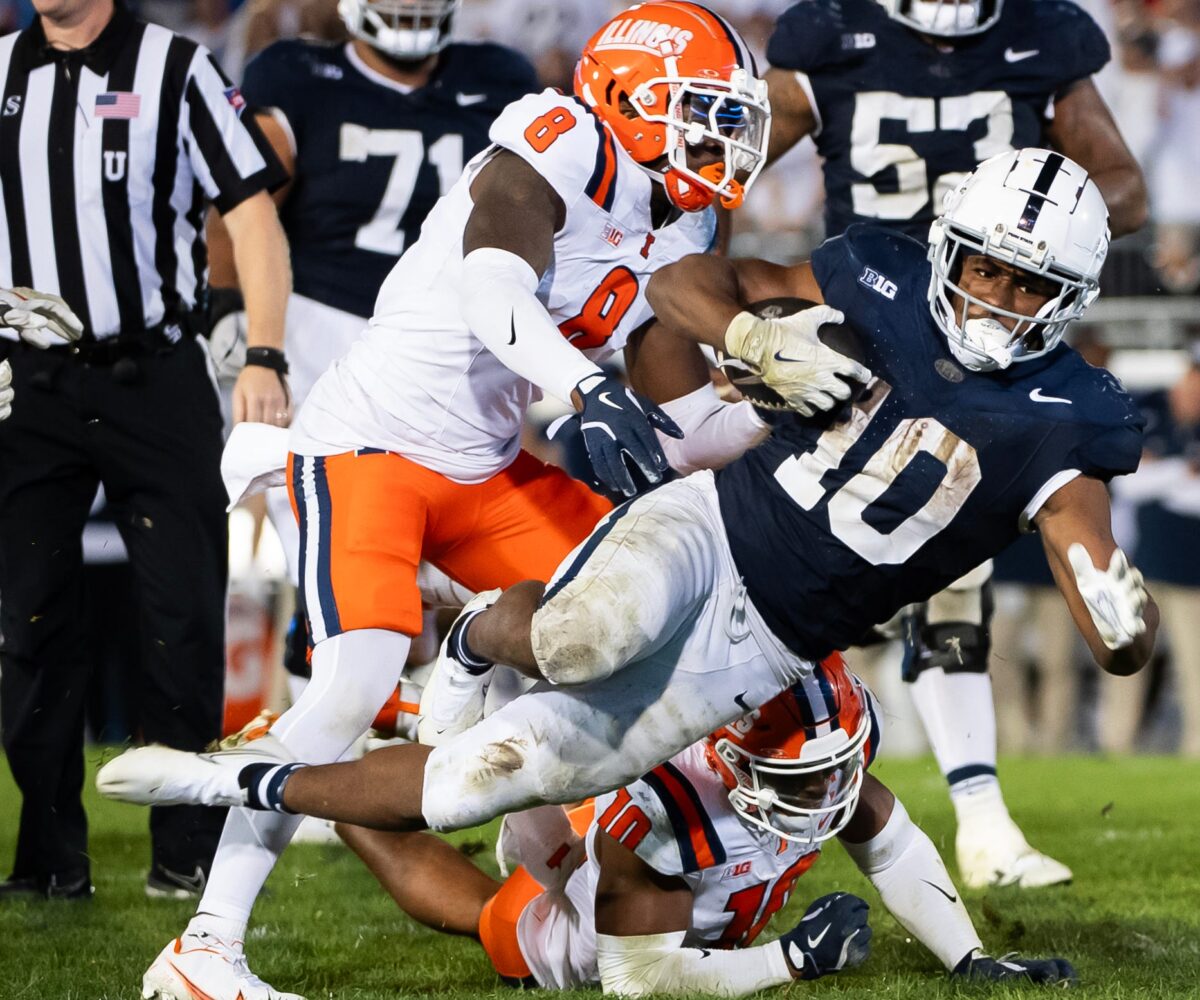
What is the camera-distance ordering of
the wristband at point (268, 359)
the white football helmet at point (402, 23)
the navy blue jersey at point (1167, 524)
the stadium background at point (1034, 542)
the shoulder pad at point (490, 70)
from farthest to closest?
the navy blue jersey at point (1167, 524) → the stadium background at point (1034, 542) → the shoulder pad at point (490, 70) → the white football helmet at point (402, 23) → the wristband at point (268, 359)

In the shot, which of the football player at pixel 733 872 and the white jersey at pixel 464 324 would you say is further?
the white jersey at pixel 464 324

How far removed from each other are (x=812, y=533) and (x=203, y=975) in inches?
50.8

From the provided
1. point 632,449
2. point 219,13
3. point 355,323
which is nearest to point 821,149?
point 355,323

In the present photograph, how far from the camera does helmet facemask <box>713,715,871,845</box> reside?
3.24 meters

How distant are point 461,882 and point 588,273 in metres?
1.24

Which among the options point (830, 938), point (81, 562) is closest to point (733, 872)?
point (830, 938)

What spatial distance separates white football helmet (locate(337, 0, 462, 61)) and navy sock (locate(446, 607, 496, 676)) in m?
2.36

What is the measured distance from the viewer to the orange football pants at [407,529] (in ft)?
11.4

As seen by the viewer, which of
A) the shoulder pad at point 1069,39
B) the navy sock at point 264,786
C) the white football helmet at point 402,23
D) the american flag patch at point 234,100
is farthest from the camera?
the white football helmet at point 402,23

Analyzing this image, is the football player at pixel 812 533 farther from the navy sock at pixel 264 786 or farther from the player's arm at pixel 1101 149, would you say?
the player's arm at pixel 1101 149

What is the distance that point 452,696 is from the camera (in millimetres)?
3578

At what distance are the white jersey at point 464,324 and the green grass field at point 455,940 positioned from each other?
100 cm

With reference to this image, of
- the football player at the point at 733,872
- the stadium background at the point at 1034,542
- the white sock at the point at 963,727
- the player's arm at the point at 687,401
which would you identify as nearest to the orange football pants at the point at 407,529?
the player's arm at the point at 687,401

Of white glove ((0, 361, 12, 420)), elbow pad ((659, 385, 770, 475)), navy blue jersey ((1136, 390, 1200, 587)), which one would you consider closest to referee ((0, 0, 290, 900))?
white glove ((0, 361, 12, 420))
